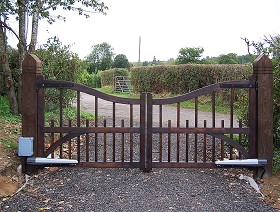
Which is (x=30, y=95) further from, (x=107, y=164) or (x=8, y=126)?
(x=8, y=126)

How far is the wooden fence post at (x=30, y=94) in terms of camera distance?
567 centimetres

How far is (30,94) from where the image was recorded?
567 centimetres

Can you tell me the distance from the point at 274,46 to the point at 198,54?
75.4 feet

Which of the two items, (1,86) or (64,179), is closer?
(64,179)

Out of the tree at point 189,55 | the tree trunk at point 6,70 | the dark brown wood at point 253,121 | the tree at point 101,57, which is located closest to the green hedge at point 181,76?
the tree at point 189,55

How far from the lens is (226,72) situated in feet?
60.8

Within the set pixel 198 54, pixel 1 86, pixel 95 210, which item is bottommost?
pixel 95 210

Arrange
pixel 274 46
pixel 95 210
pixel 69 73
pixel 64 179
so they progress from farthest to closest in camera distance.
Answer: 1. pixel 69 73
2. pixel 274 46
3. pixel 64 179
4. pixel 95 210

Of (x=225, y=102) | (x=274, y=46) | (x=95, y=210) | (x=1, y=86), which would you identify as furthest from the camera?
(x=225, y=102)

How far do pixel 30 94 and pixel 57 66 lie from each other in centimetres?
565

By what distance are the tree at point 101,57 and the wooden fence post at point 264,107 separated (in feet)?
152

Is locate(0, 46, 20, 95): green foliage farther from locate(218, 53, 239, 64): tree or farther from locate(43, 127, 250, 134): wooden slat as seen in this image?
locate(218, 53, 239, 64): tree

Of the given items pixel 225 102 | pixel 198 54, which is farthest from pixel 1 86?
pixel 198 54

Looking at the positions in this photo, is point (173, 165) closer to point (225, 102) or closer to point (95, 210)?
point (95, 210)
